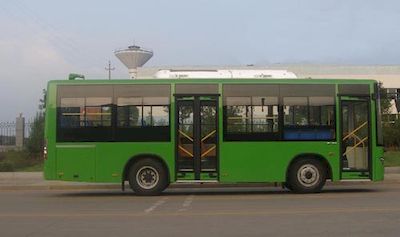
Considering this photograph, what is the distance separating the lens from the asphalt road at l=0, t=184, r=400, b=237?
10.4m

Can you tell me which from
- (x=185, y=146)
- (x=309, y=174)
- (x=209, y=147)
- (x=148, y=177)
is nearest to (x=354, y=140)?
(x=309, y=174)

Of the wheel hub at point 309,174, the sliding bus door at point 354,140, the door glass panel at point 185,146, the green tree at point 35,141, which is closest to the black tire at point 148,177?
the door glass panel at point 185,146

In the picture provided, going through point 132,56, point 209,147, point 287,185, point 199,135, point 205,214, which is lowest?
point 205,214

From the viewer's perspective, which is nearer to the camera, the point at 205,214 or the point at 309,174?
the point at 205,214

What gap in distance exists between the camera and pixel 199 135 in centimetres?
1708

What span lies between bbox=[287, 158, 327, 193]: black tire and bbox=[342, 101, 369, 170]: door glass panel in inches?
27.9

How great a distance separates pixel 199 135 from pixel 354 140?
4.30m

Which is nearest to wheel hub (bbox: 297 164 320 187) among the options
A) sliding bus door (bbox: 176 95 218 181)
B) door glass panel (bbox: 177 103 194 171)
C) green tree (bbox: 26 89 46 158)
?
sliding bus door (bbox: 176 95 218 181)

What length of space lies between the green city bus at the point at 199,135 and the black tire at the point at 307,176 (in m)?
0.03

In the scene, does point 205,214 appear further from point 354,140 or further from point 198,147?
point 354,140

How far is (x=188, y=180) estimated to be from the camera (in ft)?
56.0

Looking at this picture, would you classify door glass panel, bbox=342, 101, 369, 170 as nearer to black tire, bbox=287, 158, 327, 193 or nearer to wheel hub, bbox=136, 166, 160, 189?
black tire, bbox=287, 158, 327, 193

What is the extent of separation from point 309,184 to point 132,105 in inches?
209

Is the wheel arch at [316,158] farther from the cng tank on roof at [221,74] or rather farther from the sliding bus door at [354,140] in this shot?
the cng tank on roof at [221,74]
